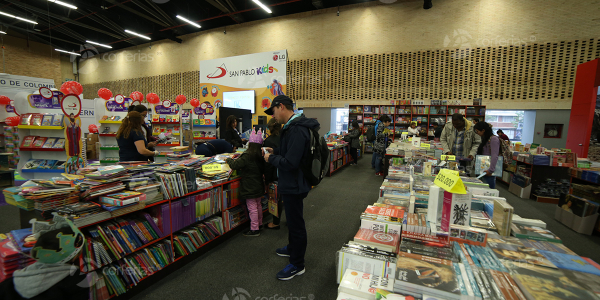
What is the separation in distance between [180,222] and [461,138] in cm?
436

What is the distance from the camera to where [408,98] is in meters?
10.0

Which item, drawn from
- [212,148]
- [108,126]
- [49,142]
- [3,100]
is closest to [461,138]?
[212,148]

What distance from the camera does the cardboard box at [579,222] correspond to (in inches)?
129

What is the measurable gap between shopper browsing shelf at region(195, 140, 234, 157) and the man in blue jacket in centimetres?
173

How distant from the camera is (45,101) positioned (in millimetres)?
4668

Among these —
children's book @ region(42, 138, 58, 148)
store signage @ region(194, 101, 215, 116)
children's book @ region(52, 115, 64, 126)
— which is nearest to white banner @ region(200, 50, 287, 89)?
store signage @ region(194, 101, 215, 116)

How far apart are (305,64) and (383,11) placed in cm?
398

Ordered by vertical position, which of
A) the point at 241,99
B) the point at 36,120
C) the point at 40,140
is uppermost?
the point at 241,99

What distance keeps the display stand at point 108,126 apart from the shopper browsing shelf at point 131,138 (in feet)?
10.3

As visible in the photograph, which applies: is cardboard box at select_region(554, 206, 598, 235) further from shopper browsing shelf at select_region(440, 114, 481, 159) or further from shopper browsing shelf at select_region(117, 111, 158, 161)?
shopper browsing shelf at select_region(117, 111, 158, 161)

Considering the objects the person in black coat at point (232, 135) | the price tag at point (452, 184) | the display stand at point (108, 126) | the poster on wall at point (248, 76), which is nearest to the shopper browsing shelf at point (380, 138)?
the person in black coat at point (232, 135)

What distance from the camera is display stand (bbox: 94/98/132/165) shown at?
5.68 metres

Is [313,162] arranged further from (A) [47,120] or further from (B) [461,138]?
(A) [47,120]

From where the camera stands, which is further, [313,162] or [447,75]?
[447,75]
